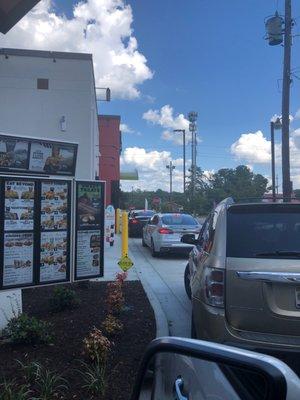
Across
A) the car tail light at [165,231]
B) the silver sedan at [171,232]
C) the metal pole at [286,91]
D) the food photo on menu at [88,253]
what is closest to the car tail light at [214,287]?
the food photo on menu at [88,253]

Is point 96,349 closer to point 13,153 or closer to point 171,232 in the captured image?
point 13,153

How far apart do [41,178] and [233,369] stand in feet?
17.9

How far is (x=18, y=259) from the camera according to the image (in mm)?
6422

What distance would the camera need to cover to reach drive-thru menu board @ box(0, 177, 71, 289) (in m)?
6.24

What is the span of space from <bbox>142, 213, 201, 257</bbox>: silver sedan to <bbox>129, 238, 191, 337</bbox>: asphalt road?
1.26ft

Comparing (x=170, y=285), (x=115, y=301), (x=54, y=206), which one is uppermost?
(x=54, y=206)

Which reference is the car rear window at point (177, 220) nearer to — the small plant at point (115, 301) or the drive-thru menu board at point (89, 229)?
the drive-thru menu board at point (89, 229)

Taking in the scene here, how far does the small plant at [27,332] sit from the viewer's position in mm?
5562

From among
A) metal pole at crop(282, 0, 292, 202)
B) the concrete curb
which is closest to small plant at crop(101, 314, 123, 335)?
the concrete curb

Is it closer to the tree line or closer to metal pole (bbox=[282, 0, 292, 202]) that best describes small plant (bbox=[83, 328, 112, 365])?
metal pole (bbox=[282, 0, 292, 202])

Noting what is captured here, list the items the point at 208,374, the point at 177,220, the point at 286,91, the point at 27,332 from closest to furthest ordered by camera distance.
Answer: the point at 208,374 → the point at 27,332 → the point at 177,220 → the point at 286,91

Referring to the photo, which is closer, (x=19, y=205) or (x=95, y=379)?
(x=95, y=379)

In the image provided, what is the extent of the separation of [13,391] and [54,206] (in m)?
3.03

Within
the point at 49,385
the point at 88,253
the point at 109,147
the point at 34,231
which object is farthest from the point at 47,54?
the point at 109,147
